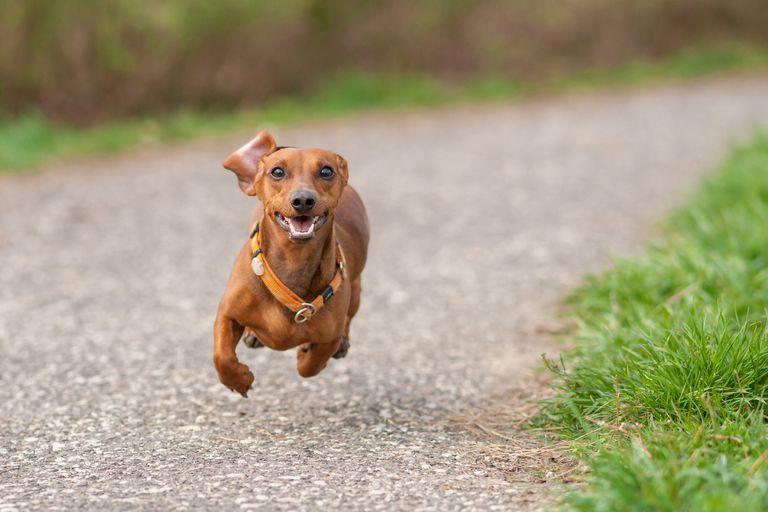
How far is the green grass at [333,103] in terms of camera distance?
34.0 feet

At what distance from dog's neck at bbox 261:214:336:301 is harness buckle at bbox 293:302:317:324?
83 mm

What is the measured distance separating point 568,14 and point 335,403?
1272 centimetres

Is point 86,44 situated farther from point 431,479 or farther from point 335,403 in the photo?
point 431,479

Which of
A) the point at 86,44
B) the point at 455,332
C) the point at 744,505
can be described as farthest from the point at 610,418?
the point at 86,44

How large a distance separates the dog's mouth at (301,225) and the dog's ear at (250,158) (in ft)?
0.84

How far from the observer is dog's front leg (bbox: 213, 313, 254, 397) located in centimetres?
389

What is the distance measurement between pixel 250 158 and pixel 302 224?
1.31 feet

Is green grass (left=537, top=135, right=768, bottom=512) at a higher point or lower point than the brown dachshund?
lower

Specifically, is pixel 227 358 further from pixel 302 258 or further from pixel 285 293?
pixel 302 258

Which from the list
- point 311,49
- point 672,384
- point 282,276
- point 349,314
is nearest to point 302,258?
point 282,276

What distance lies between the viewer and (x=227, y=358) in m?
3.89

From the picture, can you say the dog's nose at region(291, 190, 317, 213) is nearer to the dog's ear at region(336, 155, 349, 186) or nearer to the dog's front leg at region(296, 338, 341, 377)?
the dog's ear at region(336, 155, 349, 186)

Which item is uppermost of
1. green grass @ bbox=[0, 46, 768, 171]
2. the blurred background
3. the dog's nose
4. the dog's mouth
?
the dog's nose

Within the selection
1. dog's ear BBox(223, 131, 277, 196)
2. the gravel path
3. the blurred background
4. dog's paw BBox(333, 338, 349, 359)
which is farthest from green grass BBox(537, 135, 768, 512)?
the blurred background
